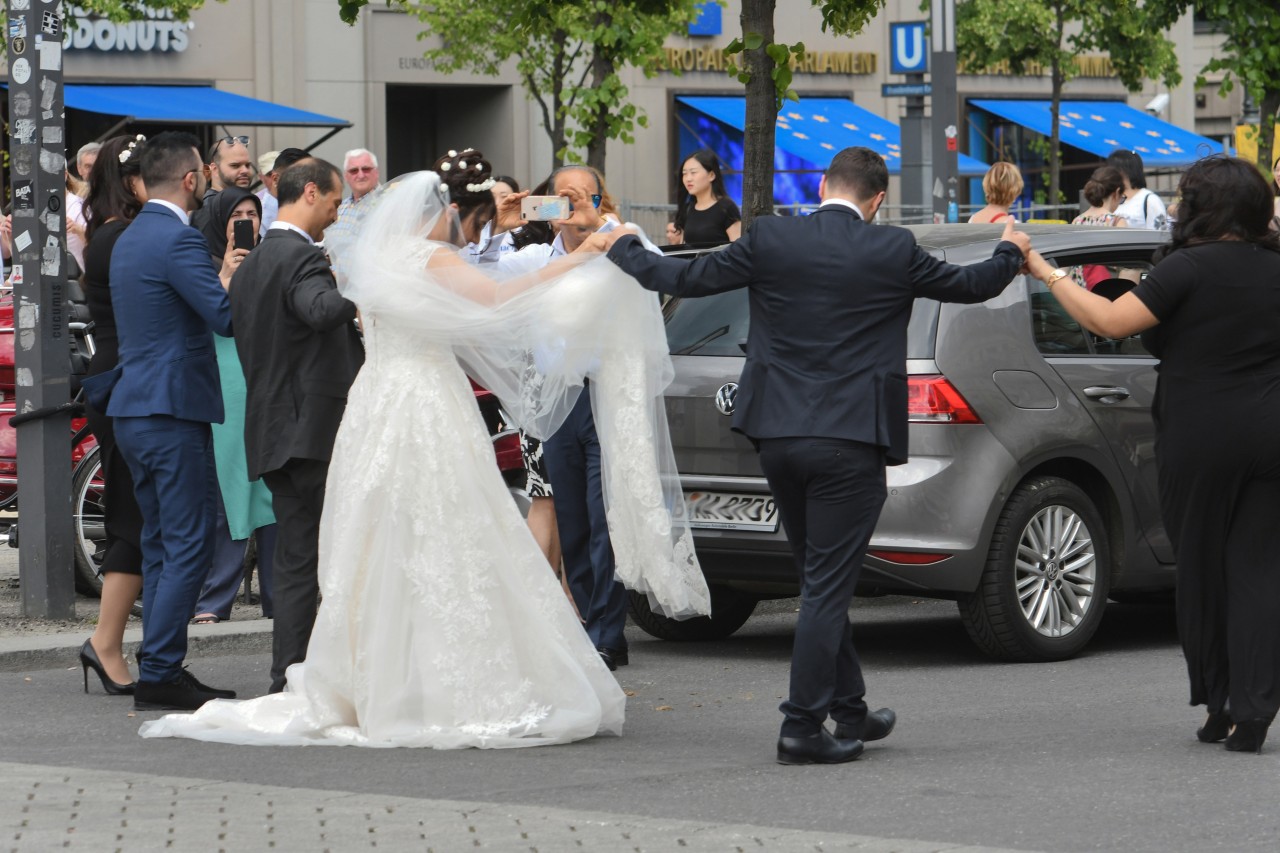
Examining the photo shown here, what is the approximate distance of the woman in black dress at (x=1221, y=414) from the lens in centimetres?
636

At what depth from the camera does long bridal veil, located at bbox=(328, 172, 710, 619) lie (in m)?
6.66

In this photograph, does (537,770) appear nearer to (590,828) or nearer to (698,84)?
(590,828)

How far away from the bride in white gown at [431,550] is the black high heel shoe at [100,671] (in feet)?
3.14

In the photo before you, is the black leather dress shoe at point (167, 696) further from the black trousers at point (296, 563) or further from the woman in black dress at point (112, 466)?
the black trousers at point (296, 563)

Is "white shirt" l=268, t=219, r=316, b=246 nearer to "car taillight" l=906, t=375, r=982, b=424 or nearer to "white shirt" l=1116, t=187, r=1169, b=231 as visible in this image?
"car taillight" l=906, t=375, r=982, b=424

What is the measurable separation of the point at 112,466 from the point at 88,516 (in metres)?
2.14

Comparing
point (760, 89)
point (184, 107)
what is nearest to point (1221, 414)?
point (760, 89)

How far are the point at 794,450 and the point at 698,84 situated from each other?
26.9m

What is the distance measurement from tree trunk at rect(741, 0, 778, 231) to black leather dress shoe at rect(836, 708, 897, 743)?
5372 mm

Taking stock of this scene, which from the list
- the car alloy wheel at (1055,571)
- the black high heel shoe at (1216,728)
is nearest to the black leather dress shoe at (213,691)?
the car alloy wheel at (1055,571)

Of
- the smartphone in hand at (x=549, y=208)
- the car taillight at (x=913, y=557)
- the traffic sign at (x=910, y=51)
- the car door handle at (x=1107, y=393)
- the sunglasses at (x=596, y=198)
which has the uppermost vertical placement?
the traffic sign at (x=910, y=51)

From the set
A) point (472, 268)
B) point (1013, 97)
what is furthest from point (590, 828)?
point (1013, 97)

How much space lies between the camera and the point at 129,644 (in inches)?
337

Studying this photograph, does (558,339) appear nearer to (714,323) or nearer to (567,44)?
(714,323)
